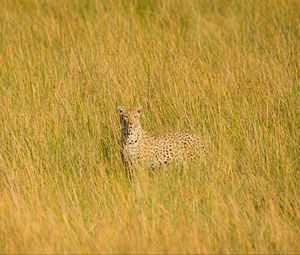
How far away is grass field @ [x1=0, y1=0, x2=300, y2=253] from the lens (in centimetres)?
387

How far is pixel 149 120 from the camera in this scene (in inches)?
223

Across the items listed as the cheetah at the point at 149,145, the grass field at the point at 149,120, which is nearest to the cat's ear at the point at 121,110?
the cheetah at the point at 149,145

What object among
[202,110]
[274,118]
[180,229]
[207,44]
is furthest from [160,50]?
[180,229]

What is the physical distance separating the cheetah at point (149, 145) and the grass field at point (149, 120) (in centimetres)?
10

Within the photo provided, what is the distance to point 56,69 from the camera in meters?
6.24

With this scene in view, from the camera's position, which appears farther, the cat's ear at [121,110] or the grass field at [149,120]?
the cat's ear at [121,110]

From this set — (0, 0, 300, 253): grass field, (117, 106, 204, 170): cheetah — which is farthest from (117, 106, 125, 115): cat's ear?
(0, 0, 300, 253): grass field

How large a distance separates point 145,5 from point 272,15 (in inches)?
52.1

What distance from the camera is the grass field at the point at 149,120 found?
387 centimetres

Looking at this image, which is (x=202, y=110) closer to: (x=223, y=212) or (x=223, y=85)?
(x=223, y=85)

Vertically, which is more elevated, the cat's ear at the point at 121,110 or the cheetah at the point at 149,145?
the cat's ear at the point at 121,110

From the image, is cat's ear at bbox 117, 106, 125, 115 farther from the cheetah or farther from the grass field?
the grass field

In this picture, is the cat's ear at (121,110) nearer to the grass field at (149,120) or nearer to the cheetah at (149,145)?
the cheetah at (149,145)

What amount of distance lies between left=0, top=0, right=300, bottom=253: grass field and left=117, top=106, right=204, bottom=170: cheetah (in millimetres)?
Answer: 102
